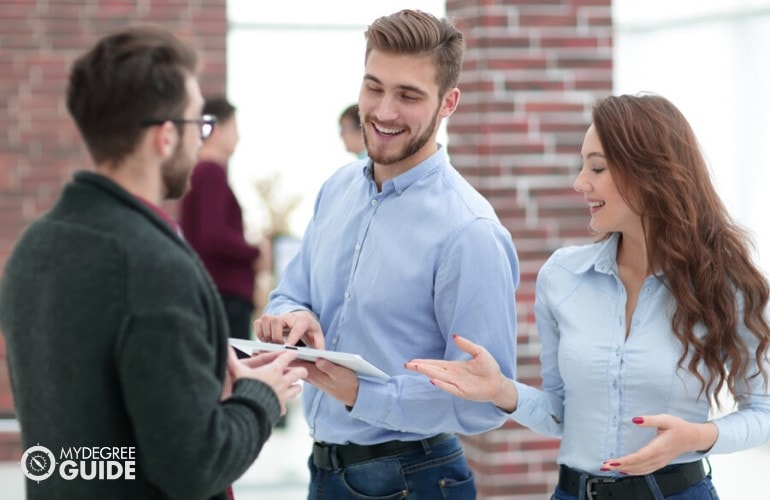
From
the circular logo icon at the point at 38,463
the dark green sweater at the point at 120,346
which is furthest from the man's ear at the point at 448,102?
the circular logo icon at the point at 38,463

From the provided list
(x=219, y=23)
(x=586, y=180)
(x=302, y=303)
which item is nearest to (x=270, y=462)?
(x=219, y=23)

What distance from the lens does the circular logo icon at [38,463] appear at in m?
1.87

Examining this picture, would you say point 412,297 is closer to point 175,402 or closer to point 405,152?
point 405,152

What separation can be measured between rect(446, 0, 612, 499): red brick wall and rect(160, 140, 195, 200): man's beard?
7.96 ft

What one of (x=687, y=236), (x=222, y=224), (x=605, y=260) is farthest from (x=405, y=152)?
(x=222, y=224)

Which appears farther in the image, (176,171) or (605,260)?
(605,260)

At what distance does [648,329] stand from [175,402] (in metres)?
1.24

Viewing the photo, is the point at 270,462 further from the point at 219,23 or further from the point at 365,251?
the point at 365,251

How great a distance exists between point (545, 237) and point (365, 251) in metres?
1.77

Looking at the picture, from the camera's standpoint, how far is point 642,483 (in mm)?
2449

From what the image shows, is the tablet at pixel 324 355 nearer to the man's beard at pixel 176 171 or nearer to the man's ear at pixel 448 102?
the man's beard at pixel 176 171

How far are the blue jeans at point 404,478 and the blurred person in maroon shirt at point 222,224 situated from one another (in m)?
2.74

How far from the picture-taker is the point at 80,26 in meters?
5.66

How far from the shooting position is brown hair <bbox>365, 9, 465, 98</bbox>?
2619 mm
